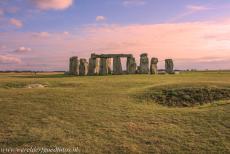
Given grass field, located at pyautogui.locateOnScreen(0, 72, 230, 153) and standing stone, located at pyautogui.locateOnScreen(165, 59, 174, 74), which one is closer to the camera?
grass field, located at pyautogui.locateOnScreen(0, 72, 230, 153)

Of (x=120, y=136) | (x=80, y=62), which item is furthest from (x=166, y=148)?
(x=80, y=62)

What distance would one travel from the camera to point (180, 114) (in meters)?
18.7

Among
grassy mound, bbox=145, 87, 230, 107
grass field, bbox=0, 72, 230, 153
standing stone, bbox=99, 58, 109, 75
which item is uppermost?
standing stone, bbox=99, 58, 109, 75

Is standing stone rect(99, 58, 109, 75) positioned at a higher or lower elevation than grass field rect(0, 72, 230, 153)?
higher

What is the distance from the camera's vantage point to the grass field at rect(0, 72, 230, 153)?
A: 14.7 metres

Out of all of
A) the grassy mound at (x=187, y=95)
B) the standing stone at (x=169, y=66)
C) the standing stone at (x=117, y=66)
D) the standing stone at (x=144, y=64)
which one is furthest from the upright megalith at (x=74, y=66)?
the grassy mound at (x=187, y=95)

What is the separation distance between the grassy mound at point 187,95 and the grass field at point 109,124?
4.26ft

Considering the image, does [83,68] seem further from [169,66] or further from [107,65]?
[169,66]

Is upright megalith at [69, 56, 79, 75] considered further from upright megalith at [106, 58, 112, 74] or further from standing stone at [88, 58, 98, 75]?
upright megalith at [106, 58, 112, 74]

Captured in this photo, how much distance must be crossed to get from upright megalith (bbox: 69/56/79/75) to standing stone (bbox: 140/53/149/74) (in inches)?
388

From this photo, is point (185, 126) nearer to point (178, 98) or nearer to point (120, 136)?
point (120, 136)

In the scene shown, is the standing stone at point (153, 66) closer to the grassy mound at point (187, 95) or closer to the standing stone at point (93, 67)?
the standing stone at point (93, 67)

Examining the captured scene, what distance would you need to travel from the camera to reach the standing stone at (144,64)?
50.0 meters

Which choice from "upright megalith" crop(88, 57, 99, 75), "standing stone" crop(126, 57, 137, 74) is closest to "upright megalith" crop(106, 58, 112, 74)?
"upright megalith" crop(88, 57, 99, 75)
